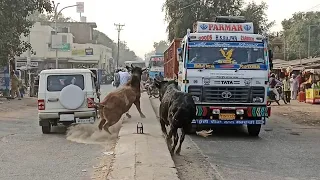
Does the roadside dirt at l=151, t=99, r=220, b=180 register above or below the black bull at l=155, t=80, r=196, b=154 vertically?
below

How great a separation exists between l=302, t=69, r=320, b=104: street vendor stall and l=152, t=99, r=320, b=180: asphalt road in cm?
1159

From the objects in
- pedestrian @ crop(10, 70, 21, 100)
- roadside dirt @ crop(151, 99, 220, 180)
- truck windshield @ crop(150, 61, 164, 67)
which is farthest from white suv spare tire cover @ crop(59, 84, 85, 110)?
truck windshield @ crop(150, 61, 164, 67)

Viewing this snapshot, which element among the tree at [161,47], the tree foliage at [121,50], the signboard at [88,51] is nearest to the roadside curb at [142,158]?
the tree at [161,47]

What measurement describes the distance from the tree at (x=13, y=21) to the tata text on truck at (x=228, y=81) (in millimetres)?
15132

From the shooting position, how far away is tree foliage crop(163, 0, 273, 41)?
4034cm

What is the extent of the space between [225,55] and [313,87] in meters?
14.4

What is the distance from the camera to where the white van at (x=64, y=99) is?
41.8 ft

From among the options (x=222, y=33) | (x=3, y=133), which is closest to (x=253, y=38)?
(x=222, y=33)

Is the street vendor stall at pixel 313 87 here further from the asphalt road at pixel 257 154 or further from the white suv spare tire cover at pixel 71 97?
the white suv spare tire cover at pixel 71 97

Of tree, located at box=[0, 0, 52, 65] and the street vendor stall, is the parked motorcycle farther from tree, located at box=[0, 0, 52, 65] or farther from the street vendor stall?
tree, located at box=[0, 0, 52, 65]

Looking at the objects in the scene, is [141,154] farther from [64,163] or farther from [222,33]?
[222,33]

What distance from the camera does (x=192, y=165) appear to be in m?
8.82

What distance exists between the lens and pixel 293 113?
2028 cm

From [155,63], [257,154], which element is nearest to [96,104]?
[257,154]
